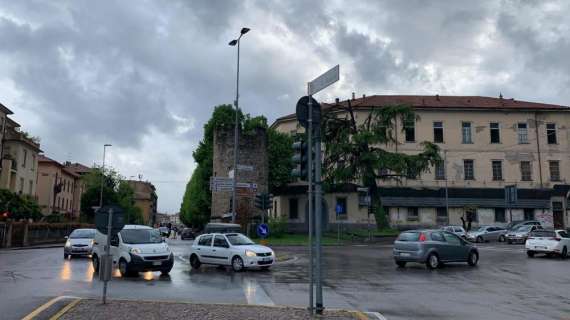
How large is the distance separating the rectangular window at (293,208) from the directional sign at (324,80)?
144 ft

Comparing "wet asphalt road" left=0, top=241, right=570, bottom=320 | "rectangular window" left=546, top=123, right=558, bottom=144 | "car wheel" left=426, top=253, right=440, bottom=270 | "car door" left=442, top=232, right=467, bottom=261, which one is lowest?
"wet asphalt road" left=0, top=241, right=570, bottom=320

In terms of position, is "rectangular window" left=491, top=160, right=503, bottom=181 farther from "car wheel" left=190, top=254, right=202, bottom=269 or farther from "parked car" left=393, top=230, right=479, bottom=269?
"car wheel" left=190, top=254, right=202, bottom=269

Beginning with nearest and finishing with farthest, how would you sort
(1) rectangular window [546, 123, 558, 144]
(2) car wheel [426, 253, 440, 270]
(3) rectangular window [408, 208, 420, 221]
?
(2) car wheel [426, 253, 440, 270]
(3) rectangular window [408, 208, 420, 221]
(1) rectangular window [546, 123, 558, 144]

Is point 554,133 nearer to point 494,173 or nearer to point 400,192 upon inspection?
point 494,173

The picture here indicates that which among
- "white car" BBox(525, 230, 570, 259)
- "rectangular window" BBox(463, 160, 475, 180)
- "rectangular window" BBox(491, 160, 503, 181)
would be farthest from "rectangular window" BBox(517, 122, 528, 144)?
"white car" BBox(525, 230, 570, 259)

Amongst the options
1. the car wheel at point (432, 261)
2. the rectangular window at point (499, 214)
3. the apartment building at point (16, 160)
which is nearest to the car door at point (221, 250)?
the car wheel at point (432, 261)

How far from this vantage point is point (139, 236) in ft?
56.5

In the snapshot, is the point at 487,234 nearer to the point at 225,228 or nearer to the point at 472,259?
the point at 472,259

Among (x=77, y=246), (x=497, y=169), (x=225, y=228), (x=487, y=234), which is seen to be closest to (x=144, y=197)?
(x=497, y=169)

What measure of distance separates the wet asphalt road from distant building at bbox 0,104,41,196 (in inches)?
1465

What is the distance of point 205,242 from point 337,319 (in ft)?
40.9

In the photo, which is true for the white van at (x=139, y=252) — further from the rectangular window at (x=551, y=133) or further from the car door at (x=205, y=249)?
the rectangular window at (x=551, y=133)

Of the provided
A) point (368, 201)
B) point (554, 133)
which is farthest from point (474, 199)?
point (368, 201)

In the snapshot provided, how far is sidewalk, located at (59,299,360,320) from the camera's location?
27.7 feet
